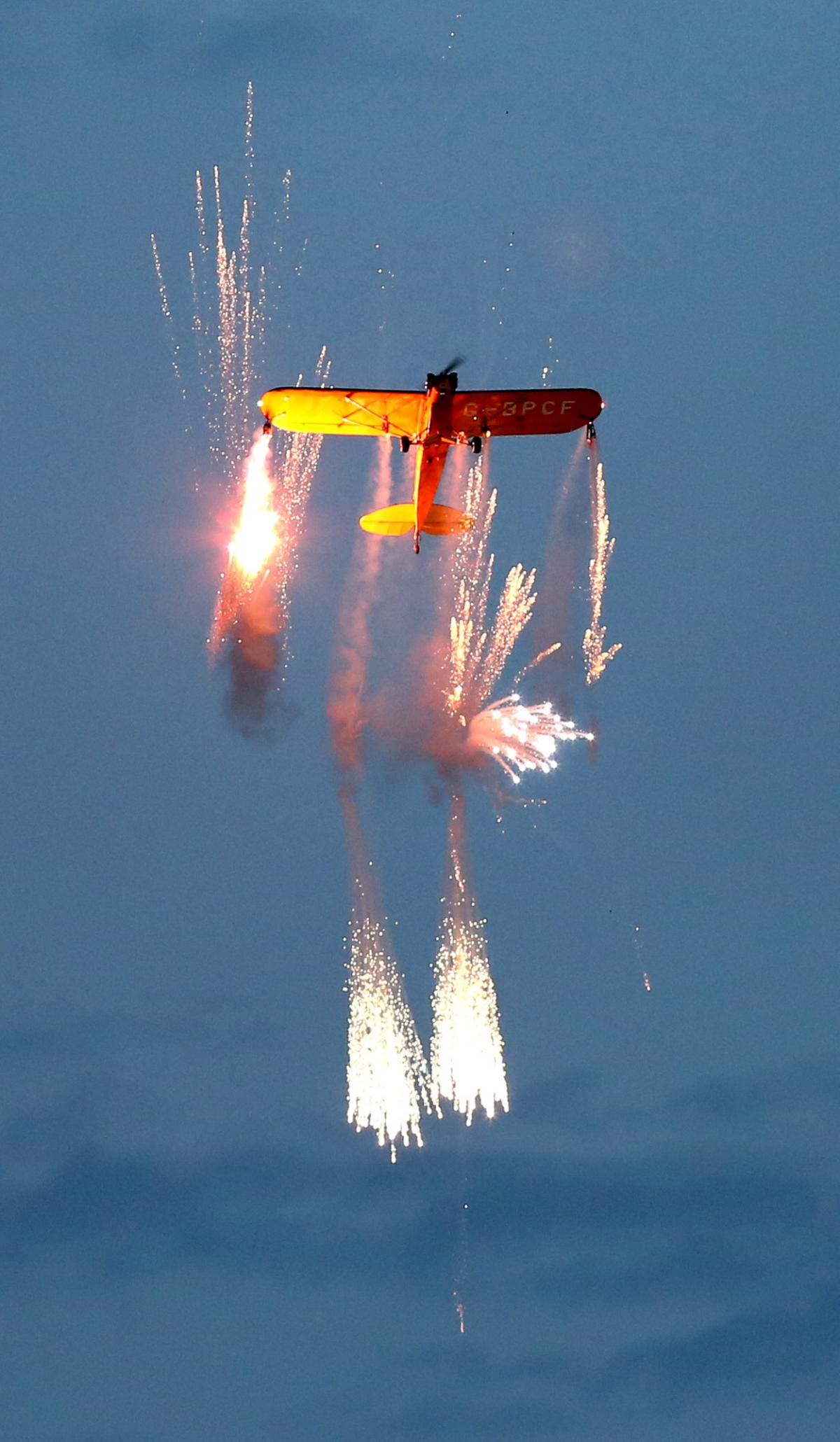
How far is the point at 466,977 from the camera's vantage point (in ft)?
203

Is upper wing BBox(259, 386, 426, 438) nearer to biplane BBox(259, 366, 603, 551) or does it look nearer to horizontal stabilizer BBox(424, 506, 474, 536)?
biplane BBox(259, 366, 603, 551)

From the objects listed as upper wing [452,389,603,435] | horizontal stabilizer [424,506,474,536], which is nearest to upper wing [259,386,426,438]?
upper wing [452,389,603,435]

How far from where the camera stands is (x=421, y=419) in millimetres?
62938

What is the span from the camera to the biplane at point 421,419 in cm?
6250

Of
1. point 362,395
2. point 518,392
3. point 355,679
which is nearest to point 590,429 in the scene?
point 518,392

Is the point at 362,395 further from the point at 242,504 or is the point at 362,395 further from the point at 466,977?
the point at 466,977

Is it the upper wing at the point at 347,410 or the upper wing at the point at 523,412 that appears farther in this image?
the upper wing at the point at 347,410

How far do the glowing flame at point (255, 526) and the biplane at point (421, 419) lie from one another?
1578 mm

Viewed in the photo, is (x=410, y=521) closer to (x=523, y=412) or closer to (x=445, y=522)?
(x=445, y=522)

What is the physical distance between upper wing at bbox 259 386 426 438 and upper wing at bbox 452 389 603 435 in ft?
6.45

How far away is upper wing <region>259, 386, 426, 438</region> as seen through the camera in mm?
64312

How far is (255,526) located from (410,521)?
4.97m

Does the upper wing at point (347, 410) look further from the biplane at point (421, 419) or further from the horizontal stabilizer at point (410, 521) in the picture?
the horizontal stabilizer at point (410, 521)

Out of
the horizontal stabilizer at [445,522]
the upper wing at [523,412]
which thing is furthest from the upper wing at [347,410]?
the horizontal stabilizer at [445,522]
